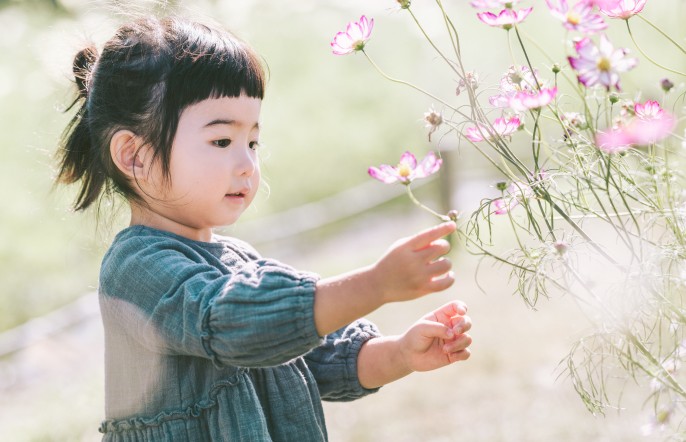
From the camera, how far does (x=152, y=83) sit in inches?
60.1

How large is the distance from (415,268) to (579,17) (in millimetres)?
372

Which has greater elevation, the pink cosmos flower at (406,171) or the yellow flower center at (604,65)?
the pink cosmos flower at (406,171)

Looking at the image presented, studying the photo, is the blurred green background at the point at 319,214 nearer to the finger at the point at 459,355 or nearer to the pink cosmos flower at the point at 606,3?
the pink cosmos flower at the point at 606,3

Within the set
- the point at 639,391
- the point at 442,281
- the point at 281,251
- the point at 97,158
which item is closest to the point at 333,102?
the point at 281,251

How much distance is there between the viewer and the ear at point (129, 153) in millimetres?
1533

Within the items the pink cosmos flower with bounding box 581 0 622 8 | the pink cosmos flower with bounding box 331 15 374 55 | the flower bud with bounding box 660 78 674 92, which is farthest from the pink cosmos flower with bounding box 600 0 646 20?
the pink cosmos flower with bounding box 331 15 374 55

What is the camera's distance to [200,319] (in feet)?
4.01

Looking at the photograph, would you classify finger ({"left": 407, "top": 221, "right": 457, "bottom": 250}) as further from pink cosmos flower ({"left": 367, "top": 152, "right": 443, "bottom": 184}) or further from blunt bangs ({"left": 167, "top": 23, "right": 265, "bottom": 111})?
blunt bangs ({"left": 167, "top": 23, "right": 265, "bottom": 111})

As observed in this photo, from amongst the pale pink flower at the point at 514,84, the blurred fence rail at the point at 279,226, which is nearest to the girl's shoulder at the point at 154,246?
the pale pink flower at the point at 514,84

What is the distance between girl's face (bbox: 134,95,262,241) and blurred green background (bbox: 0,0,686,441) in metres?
0.22

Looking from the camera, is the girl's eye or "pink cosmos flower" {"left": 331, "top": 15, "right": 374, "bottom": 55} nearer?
"pink cosmos flower" {"left": 331, "top": 15, "right": 374, "bottom": 55}

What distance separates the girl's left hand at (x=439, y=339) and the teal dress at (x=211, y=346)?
0.62 feet

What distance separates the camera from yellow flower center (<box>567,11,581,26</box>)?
3.52 ft

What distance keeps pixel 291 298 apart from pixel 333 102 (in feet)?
24.5
